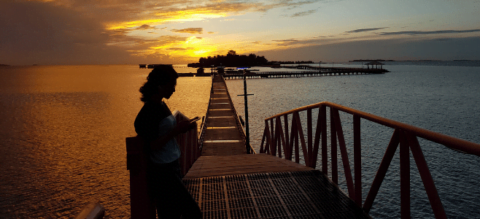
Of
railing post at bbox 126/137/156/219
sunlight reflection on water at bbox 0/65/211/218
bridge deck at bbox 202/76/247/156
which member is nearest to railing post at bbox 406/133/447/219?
railing post at bbox 126/137/156/219

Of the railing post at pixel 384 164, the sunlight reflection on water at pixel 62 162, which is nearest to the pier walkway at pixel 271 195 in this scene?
the railing post at pixel 384 164

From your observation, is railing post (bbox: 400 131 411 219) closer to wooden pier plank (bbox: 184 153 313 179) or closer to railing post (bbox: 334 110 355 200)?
railing post (bbox: 334 110 355 200)

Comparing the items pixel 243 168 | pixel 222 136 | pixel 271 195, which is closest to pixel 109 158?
pixel 222 136

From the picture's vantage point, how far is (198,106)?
184ft

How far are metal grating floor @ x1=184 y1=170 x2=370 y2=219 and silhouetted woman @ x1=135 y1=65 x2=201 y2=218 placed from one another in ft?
2.92

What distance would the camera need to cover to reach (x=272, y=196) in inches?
152

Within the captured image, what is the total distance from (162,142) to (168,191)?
45 cm

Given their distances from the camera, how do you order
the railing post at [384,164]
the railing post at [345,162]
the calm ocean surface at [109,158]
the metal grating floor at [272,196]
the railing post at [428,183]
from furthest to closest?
the calm ocean surface at [109,158], the railing post at [345,162], the metal grating floor at [272,196], the railing post at [384,164], the railing post at [428,183]

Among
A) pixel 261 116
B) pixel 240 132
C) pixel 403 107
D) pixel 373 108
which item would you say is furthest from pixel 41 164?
pixel 403 107

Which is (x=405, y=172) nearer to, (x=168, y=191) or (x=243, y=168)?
(x=168, y=191)

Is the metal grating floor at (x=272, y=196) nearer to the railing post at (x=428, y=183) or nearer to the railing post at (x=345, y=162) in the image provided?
the railing post at (x=345, y=162)

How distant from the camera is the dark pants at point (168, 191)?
248 centimetres

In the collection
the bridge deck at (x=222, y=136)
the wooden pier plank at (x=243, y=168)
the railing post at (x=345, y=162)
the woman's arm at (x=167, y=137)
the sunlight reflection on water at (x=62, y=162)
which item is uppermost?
the woman's arm at (x=167, y=137)

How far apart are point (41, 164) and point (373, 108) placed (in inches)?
1687
